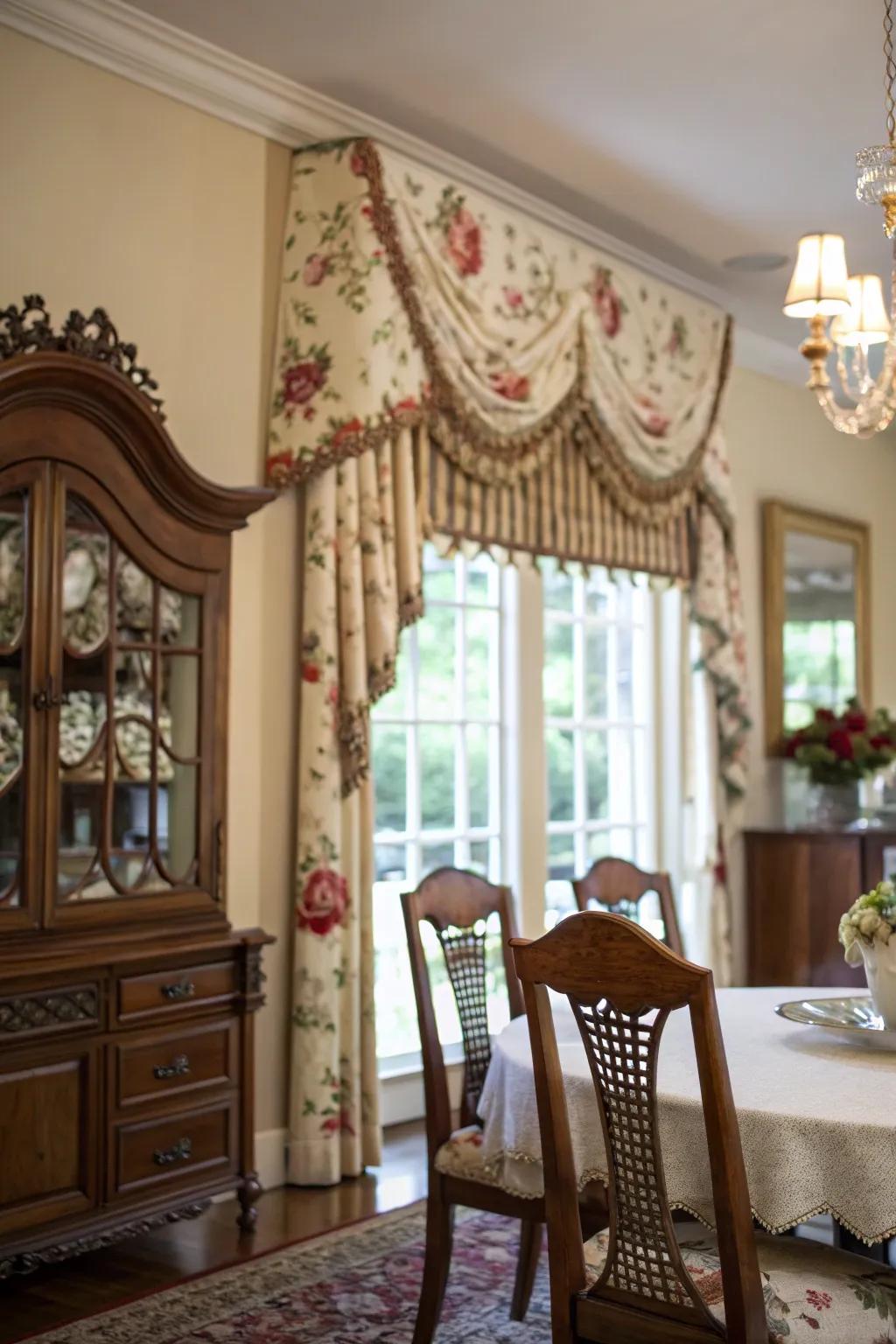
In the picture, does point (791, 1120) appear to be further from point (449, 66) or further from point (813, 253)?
point (449, 66)

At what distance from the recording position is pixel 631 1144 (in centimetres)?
210

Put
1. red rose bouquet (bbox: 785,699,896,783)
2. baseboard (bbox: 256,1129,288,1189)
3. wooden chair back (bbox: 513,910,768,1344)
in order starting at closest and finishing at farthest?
wooden chair back (bbox: 513,910,768,1344)
baseboard (bbox: 256,1129,288,1189)
red rose bouquet (bbox: 785,699,896,783)

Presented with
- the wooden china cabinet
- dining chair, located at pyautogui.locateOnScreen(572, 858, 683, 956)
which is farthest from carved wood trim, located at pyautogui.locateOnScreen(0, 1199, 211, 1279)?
dining chair, located at pyautogui.locateOnScreen(572, 858, 683, 956)

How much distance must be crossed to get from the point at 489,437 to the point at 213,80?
1.35 meters

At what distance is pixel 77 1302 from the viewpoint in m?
3.14

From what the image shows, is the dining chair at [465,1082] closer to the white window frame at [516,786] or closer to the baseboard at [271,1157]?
the baseboard at [271,1157]

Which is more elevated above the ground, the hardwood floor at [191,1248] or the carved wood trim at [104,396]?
the carved wood trim at [104,396]

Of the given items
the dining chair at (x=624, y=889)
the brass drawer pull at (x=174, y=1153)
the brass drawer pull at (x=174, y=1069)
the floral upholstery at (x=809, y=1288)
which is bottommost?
the brass drawer pull at (x=174, y=1153)

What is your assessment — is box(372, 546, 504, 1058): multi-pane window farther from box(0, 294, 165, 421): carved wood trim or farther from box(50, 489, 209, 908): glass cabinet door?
box(0, 294, 165, 421): carved wood trim

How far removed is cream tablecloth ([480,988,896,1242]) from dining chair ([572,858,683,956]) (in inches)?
29.9

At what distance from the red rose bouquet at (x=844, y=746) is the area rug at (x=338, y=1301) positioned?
10.1 ft

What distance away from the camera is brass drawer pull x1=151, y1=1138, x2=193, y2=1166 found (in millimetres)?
3361

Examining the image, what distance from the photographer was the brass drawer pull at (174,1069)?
11.1ft

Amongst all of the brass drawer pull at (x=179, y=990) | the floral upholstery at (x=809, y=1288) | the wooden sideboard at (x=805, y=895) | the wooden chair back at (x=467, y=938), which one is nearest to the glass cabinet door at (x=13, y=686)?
the brass drawer pull at (x=179, y=990)
